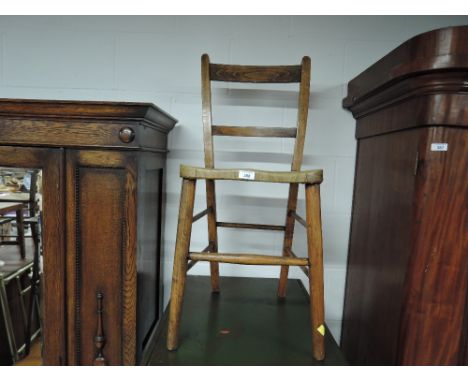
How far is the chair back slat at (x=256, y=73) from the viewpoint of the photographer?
1120 millimetres

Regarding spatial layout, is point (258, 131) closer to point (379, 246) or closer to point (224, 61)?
point (224, 61)

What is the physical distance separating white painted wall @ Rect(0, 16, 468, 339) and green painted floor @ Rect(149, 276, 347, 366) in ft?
0.97

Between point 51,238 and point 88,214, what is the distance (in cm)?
12

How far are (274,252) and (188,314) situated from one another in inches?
18.5

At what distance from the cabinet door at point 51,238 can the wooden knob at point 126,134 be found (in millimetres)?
178

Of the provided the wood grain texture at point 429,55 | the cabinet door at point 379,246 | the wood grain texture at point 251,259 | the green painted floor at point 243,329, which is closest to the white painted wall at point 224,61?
the cabinet door at point 379,246

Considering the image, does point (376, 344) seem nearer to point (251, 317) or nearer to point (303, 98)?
point (251, 317)

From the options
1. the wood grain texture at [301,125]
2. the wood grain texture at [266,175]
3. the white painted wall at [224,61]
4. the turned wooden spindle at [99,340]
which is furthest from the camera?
the white painted wall at [224,61]

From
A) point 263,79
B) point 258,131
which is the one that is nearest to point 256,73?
point 263,79

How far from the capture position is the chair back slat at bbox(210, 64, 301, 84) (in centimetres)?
112

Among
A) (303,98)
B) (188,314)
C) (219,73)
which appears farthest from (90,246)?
(303,98)

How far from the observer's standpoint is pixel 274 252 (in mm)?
1409

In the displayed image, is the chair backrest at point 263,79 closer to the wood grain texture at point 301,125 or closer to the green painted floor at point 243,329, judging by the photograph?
the wood grain texture at point 301,125

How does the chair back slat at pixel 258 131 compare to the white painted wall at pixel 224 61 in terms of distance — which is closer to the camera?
the chair back slat at pixel 258 131
